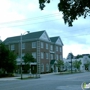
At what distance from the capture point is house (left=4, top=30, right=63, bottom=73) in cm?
5958

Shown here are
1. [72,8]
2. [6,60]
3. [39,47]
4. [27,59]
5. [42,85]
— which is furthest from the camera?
[39,47]

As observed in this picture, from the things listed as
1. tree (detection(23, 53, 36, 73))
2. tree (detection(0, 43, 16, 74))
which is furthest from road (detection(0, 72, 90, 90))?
tree (detection(23, 53, 36, 73))

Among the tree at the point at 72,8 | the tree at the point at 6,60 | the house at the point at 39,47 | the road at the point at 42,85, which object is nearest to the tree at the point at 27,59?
the house at the point at 39,47

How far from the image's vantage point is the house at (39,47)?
195 feet

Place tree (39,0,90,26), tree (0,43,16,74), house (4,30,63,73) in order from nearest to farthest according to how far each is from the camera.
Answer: tree (39,0,90,26)
tree (0,43,16,74)
house (4,30,63,73)

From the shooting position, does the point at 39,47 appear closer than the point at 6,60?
No

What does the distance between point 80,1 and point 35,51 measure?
52.5m

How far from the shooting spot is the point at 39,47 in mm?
59438

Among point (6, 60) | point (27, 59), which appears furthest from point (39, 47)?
point (6, 60)

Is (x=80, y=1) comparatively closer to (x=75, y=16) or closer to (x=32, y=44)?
(x=75, y=16)

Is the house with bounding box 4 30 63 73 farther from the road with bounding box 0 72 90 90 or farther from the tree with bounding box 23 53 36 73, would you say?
the road with bounding box 0 72 90 90

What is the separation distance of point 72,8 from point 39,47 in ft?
168

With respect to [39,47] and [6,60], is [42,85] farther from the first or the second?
[39,47]

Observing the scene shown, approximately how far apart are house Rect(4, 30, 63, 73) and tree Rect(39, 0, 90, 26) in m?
49.5
